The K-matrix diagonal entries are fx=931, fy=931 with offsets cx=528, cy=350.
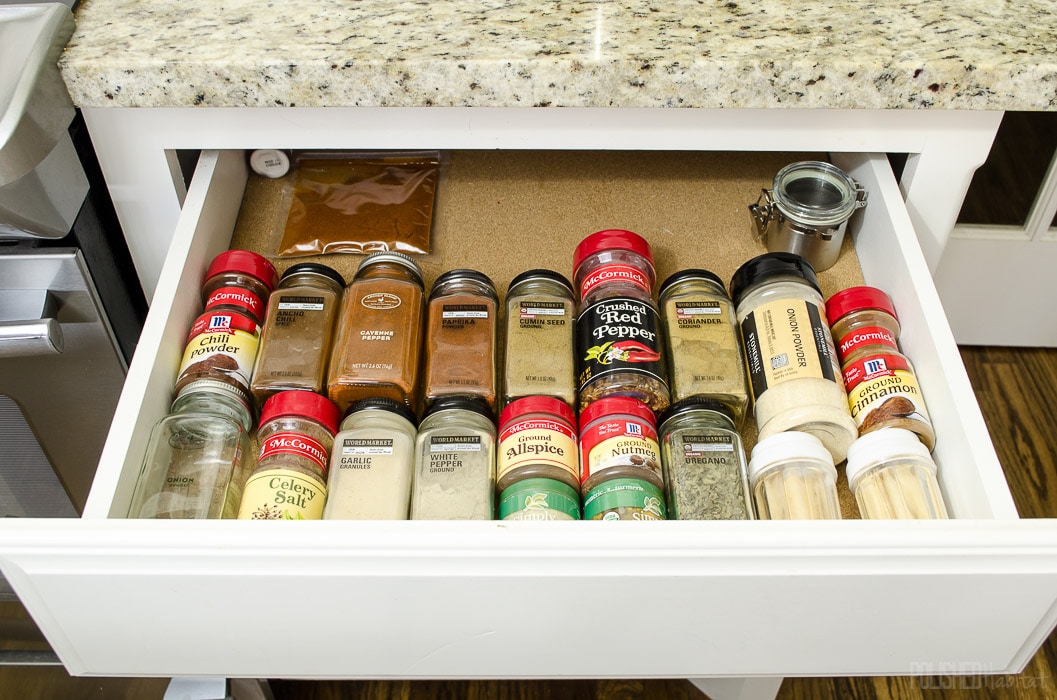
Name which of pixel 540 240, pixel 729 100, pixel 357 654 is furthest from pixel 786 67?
pixel 357 654

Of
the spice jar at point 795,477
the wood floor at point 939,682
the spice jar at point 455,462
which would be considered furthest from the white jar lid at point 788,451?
the wood floor at point 939,682

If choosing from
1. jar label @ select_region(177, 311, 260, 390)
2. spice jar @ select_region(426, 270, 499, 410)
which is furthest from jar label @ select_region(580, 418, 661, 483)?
jar label @ select_region(177, 311, 260, 390)

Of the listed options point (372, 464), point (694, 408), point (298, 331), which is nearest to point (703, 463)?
point (694, 408)

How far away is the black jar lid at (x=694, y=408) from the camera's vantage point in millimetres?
795

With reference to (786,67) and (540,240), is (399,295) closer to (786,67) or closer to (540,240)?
(540,240)

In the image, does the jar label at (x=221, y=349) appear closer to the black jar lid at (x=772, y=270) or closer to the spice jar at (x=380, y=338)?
the spice jar at (x=380, y=338)

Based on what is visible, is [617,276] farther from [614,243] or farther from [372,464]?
[372,464]

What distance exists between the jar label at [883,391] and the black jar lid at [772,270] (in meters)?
0.09

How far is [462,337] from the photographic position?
33.2 inches

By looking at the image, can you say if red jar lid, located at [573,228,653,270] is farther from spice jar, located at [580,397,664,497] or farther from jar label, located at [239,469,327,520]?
jar label, located at [239,469,327,520]

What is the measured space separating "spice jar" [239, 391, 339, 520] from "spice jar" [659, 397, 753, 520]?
0.29 meters

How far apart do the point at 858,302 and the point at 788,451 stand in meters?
0.21

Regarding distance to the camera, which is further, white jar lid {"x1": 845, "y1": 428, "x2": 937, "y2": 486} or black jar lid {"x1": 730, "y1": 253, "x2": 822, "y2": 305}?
black jar lid {"x1": 730, "y1": 253, "x2": 822, "y2": 305}

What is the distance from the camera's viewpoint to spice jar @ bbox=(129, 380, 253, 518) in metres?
0.77
